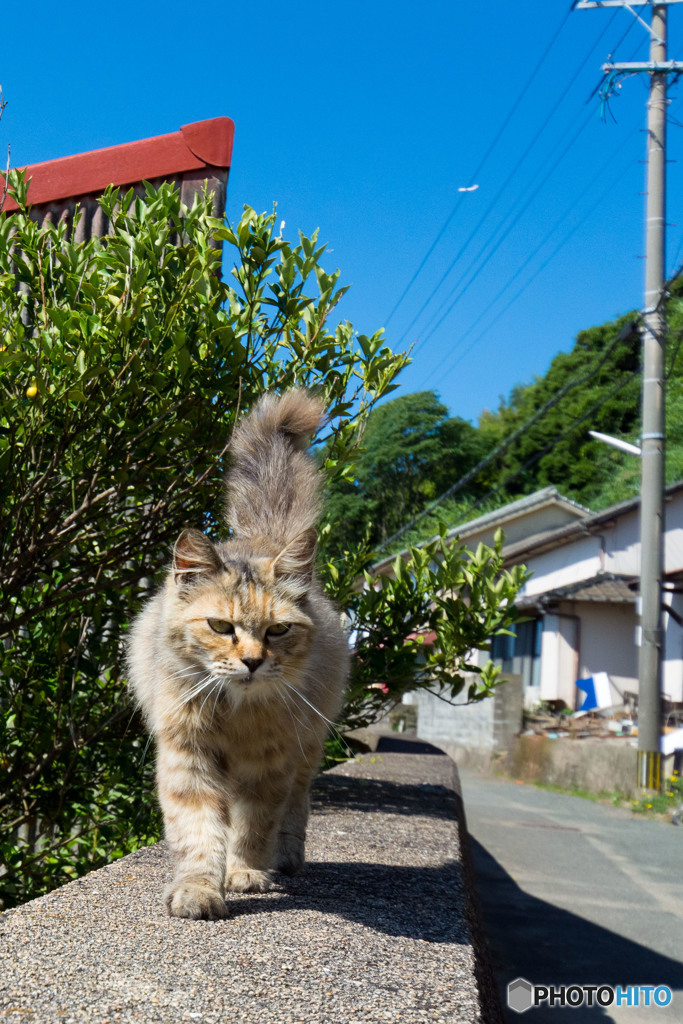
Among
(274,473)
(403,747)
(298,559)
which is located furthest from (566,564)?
(298,559)

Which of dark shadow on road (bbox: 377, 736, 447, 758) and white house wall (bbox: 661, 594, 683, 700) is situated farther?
white house wall (bbox: 661, 594, 683, 700)

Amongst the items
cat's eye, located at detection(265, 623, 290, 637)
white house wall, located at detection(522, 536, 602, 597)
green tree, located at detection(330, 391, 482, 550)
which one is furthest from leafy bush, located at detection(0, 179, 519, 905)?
green tree, located at detection(330, 391, 482, 550)

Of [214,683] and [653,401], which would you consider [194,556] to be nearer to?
[214,683]

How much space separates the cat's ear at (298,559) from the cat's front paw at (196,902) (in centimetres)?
107

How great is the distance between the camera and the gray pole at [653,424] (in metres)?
14.4

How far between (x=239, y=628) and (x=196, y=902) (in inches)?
33.9

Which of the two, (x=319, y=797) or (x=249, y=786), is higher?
(x=249, y=786)

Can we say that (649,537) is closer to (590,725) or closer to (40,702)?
(590,725)

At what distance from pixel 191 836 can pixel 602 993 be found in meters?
2.82

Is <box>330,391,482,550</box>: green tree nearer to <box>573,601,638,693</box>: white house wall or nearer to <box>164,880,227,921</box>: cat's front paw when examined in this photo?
<box>573,601,638,693</box>: white house wall

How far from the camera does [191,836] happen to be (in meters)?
3.06

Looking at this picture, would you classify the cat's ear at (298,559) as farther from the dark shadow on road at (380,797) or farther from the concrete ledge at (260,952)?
the dark shadow on road at (380,797)

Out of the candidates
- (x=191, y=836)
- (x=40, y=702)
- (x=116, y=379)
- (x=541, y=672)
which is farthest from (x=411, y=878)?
(x=541, y=672)

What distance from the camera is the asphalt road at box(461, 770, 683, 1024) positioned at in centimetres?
500
